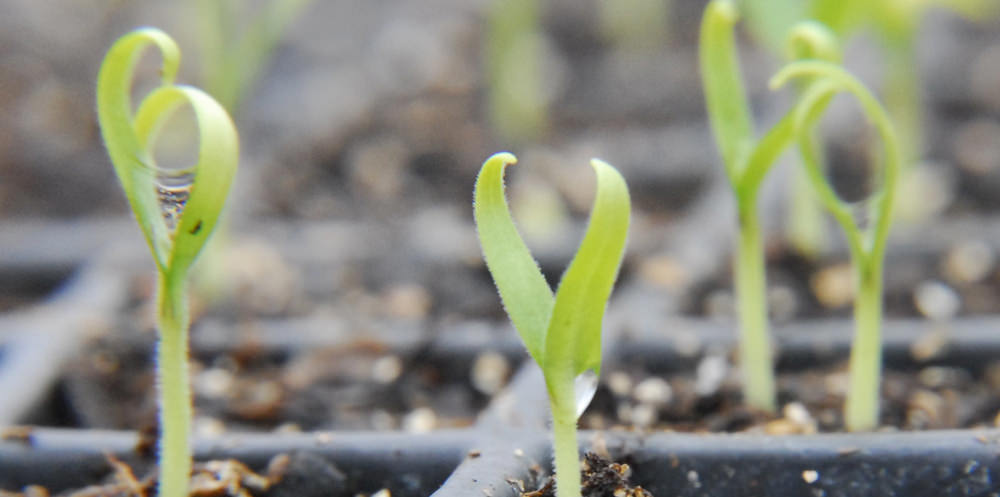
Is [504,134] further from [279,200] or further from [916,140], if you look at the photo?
[916,140]

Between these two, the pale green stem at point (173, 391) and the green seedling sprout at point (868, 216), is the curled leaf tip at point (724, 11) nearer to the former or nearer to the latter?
the green seedling sprout at point (868, 216)

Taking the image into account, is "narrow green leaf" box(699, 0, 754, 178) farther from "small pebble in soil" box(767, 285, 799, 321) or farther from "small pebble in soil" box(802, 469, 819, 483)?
"small pebble in soil" box(767, 285, 799, 321)

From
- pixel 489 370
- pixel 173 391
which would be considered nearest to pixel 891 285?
pixel 489 370

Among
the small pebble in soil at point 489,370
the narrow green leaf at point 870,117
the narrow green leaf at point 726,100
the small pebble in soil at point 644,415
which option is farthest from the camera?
the small pebble in soil at point 489,370

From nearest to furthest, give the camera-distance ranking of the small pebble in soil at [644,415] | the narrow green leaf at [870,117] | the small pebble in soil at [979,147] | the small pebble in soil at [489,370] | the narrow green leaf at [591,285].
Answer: the narrow green leaf at [591,285], the narrow green leaf at [870,117], the small pebble in soil at [644,415], the small pebble in soil at [489,370], the small pebble in soil at [979,147]

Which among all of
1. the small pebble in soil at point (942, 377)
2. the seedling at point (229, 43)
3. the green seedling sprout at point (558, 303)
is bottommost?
the green seedling sprout at point (558, 303)

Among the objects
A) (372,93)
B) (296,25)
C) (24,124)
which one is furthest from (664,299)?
(296,25)

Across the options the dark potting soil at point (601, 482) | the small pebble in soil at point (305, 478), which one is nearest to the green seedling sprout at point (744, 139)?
the dark potting soil at point (601, 482)

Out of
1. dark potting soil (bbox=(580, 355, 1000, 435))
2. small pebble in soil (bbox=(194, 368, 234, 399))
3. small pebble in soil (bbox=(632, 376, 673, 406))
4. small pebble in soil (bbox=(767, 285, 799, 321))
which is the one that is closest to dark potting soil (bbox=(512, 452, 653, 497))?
dark potting soil (bbox=(580, 355, 1000, 435))
